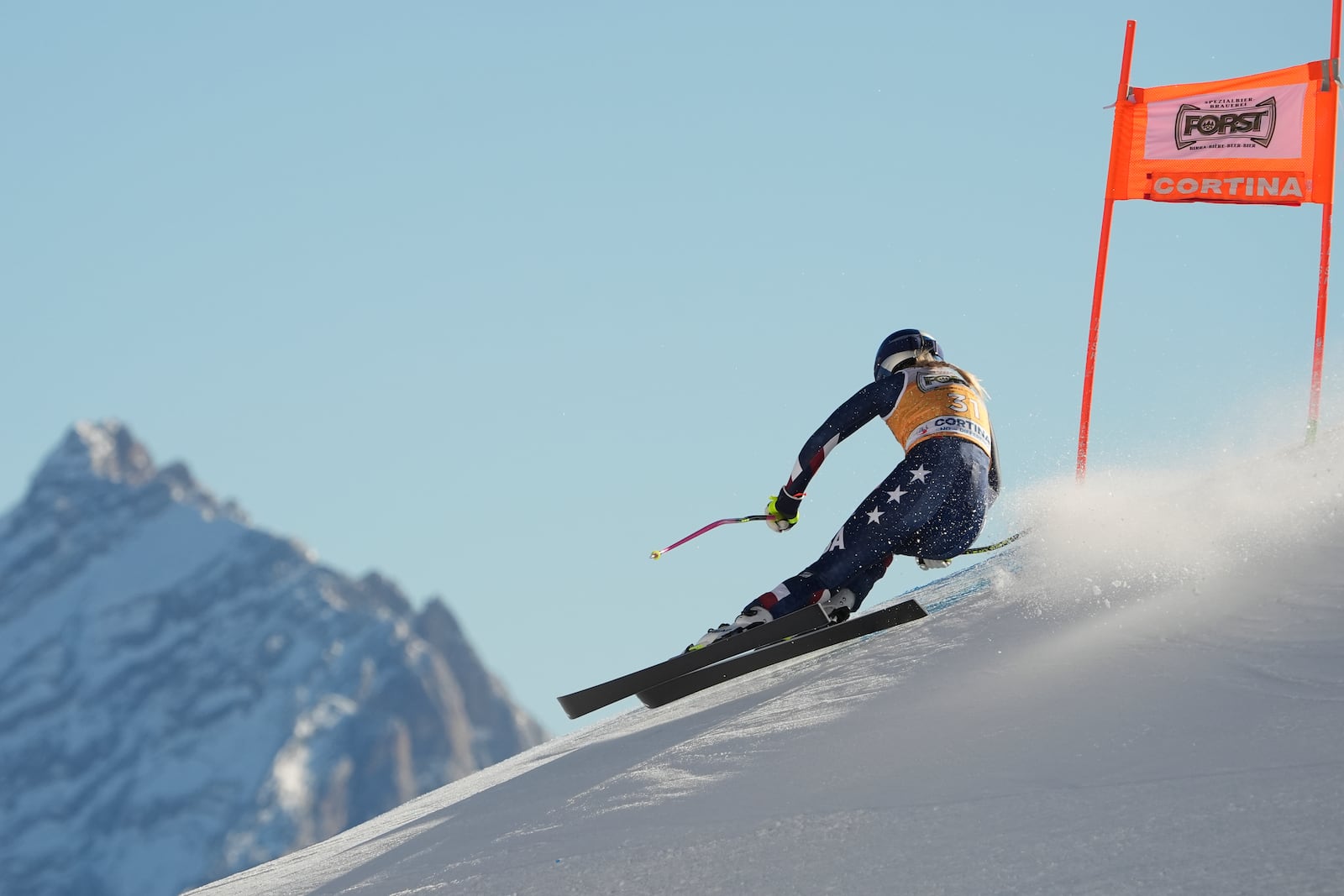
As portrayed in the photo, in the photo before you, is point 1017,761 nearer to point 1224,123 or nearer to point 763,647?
point 763,647

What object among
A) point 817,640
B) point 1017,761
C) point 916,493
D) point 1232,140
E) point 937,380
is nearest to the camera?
point 1017,761

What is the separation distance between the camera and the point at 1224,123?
28.6ft

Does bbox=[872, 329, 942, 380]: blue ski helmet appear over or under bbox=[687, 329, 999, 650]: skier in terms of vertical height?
over

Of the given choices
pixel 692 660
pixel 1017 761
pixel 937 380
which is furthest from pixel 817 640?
pixel 1017 761

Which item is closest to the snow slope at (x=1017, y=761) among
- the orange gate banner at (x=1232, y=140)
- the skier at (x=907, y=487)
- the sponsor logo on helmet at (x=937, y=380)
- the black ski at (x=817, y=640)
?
the black ski at (x=817, y=640)

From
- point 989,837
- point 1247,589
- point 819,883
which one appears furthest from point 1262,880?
point 1247,589

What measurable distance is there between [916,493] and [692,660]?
49.9 inches

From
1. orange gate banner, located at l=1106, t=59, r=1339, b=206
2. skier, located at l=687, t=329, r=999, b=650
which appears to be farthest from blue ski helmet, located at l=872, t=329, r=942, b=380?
orange gate banner, located at l=1106, t=59, r=1339, b=206

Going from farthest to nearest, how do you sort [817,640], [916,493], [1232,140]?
[1232,140] → [916,493] → [817,640]

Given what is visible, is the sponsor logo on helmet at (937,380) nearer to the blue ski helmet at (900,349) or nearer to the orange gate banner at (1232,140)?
the blue ski helmet at (900,349)

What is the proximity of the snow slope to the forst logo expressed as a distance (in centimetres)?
297

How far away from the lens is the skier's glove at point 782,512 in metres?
7.21

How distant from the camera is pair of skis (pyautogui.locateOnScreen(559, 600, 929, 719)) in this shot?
21.4 feet

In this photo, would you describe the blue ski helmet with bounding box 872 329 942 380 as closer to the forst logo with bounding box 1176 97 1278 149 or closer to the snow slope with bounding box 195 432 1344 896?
the snow slope with bounding box 195 432 1344 896
